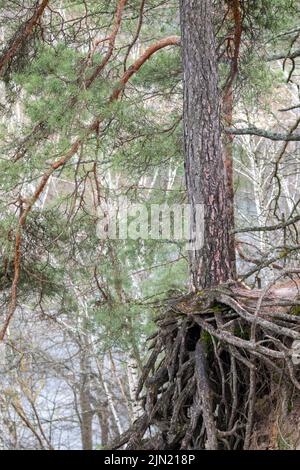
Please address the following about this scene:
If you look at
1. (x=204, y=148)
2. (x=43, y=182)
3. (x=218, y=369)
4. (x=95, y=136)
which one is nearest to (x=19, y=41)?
(x=95, y=136)

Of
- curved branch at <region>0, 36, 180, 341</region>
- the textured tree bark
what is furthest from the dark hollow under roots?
curved branch at <region>0, 36, 180, 341</region>

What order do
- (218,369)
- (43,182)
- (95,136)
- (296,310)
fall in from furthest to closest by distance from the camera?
1. (95,136)
2. (43,182)
3. (218,369)
4. (296,310)

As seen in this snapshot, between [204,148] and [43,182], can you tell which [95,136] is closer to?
[43,182]

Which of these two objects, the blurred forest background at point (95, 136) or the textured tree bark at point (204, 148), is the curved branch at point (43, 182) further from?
the textured tree bark at point (204, 148)

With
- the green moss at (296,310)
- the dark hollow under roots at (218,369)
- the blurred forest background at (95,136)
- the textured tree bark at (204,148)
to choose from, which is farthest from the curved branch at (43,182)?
the green moss at (296,310)

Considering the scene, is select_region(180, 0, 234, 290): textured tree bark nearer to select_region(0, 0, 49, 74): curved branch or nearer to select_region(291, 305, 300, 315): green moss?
select_region(291, 305, 300, 315): green moss

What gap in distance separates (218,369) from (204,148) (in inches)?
68.0

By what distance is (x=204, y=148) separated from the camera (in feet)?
18.9

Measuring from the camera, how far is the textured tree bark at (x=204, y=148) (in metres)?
5.66

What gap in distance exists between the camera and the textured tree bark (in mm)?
5660

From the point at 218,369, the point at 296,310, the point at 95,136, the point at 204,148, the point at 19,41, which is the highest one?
the point at 19,41

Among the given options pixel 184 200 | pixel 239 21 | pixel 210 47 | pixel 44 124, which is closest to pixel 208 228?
pixel 210 47

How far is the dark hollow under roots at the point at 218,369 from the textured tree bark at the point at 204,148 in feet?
1.12

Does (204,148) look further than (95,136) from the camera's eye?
No
